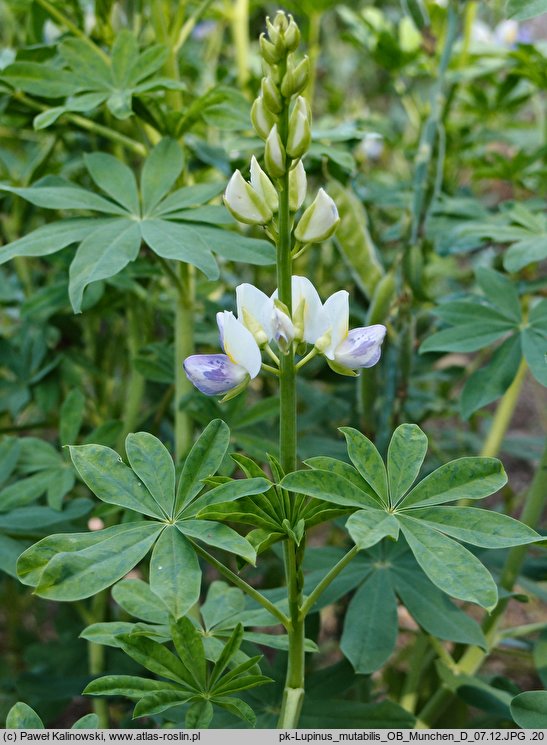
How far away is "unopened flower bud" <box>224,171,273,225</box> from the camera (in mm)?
720

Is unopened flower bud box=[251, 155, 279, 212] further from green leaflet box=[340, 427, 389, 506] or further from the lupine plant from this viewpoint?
green leaflet box=[340, 427, 389, 506]

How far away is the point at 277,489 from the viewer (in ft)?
2.52

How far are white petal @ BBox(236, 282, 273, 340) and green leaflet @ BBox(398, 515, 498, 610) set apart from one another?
0.76 feet

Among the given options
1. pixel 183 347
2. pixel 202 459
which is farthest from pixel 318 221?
pixel 183 347

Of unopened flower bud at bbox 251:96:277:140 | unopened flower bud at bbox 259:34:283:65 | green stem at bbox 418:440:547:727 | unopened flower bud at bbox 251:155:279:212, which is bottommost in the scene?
green stem at bbox 418:440:547:727

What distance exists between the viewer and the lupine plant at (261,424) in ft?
2.37

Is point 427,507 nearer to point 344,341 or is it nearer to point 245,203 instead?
point 344,341

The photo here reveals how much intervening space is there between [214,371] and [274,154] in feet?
0.68

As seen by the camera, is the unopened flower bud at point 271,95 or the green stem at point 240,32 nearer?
the unopened flower bud at point 271,95

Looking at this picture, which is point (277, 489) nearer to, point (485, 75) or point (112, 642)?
point (112, 642)

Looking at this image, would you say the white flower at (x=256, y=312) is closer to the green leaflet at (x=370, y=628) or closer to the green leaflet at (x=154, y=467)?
the green leaflet at (x=154, y=467)

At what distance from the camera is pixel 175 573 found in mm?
707

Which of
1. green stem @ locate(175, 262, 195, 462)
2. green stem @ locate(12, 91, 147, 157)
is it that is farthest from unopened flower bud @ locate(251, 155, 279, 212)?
green stem @ locate(12, 91, 147, 157)

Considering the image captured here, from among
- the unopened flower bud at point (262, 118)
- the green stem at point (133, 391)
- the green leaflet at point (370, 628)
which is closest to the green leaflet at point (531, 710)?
the green leaflet at point (370, 628)
